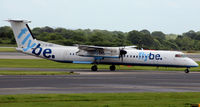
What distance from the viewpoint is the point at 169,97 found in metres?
18.5

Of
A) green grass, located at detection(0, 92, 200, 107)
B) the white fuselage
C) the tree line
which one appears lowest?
Result: green grass, located at detection(0, 92, 200, 107)

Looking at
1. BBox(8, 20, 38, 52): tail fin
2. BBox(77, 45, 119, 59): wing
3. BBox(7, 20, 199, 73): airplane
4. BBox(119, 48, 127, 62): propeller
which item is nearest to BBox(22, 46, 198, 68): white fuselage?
BBox(7, 20, 199, 73): airplane

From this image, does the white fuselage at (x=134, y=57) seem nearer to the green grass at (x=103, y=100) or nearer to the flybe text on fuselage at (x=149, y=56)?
the flybe text on fuselage at (x=149, y=56)

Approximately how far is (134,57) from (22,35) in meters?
11.8

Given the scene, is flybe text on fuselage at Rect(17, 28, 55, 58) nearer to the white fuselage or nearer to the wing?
the white fuselage

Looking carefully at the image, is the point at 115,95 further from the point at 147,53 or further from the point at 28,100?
the point at 147,53

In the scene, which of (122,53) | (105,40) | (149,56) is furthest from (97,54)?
(105,40)

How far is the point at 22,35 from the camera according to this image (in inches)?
1501

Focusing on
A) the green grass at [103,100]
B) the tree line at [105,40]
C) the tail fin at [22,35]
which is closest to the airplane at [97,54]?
the tail fin at [22,35]

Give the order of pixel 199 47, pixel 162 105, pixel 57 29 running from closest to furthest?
pixel 162 105
pixel 199 47
pixel 57 29

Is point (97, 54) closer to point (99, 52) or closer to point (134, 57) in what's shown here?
point (99, 52)

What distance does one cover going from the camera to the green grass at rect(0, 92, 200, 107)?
1588cm

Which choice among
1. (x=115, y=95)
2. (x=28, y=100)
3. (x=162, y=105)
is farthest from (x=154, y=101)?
(x=28, y=100)

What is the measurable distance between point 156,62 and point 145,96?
63.3 feet
